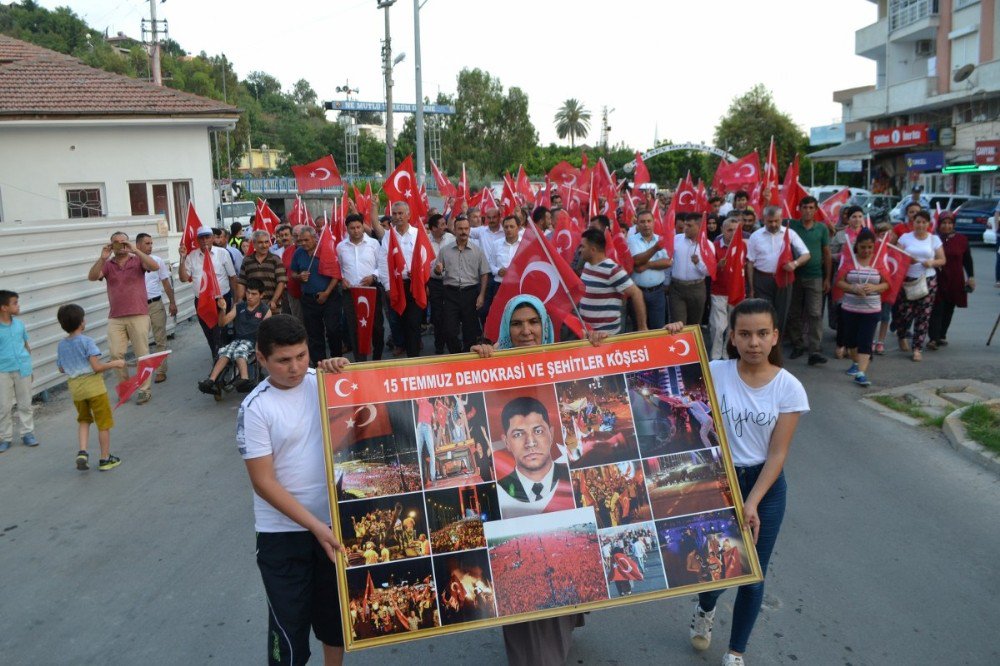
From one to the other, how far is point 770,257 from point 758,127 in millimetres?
49364

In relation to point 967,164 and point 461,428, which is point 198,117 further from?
point 967,164

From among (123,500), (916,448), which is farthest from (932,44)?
(123,500)

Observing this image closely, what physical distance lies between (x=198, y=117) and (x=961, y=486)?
19.1 metres

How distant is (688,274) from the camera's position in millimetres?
9648

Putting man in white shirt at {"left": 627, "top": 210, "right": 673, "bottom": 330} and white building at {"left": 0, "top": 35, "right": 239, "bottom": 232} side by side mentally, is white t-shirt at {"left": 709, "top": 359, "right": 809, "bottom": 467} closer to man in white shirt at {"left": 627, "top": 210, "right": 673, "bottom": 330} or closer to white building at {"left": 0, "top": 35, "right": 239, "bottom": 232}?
man in white shirt at {"left": 627, "top": 210, "right": 673, "bottom": 330}

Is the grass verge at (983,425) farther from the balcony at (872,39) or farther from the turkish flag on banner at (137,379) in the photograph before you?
the balcony at (872,39)

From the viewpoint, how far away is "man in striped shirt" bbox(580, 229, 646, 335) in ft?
23.8

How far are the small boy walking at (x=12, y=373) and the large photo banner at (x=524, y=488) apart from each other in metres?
6.10

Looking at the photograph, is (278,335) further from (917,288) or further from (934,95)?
(934,95)

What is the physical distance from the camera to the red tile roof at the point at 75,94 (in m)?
19.6

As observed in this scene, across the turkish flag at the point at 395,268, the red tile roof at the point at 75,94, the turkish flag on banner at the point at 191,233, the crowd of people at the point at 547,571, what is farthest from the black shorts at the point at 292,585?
the red tile roof at the point at 75,94

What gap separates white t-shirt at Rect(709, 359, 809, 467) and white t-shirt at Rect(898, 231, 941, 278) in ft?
25.4

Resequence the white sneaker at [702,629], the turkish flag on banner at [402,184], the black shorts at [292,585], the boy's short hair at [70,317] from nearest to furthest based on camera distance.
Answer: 1. the black shorts at [292,585]
2. the white sneaker at [702,629]
3. the boy's short hair at [70,317]
4. the turkish flag on banner at [402,184]

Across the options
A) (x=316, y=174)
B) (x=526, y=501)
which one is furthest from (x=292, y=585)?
(x=316, y=174)
